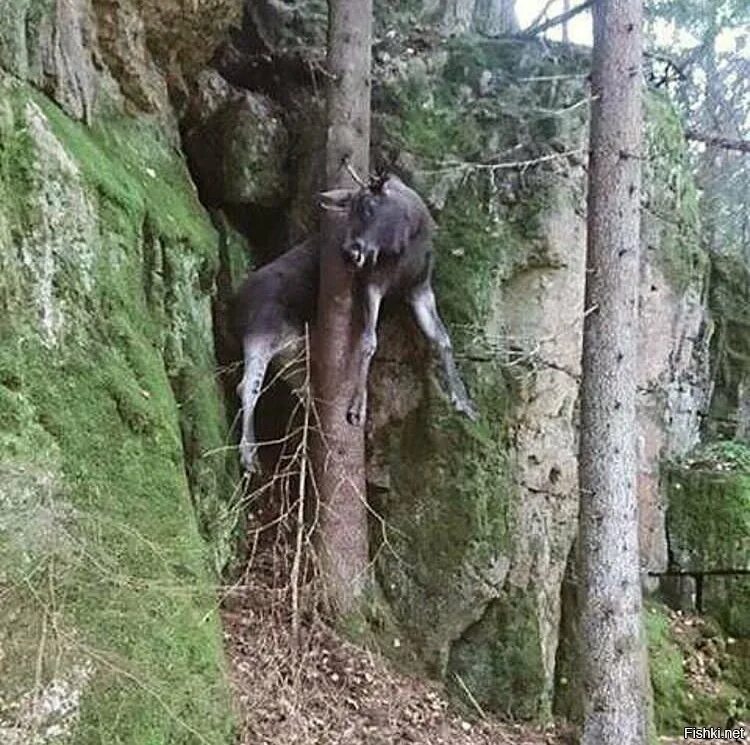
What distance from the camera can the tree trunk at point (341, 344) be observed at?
772 centimetres

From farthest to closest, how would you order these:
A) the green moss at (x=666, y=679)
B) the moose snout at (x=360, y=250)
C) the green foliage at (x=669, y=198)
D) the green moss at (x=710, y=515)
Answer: the green foliage at (x=669, y=198)
the green moss at (x=710, y=515)
the green moss at (x=666, y=679)
the moose snout at (x=360, y=250)

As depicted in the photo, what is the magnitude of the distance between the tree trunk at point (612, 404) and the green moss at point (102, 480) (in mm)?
3216

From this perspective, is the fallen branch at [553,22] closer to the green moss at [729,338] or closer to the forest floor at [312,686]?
the green moss at [729,338]

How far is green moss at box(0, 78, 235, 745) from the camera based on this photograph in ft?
14.5

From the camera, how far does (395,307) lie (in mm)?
8500

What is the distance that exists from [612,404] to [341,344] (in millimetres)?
2410

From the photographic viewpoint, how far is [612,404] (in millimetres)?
7402

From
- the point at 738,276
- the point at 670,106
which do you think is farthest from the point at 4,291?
the point at 738,276

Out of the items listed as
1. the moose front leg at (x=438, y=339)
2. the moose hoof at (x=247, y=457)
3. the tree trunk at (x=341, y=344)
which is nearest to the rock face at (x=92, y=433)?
the moose hoof at (x=247, y=457)

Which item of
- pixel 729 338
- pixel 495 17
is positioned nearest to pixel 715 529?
pixel 729 338

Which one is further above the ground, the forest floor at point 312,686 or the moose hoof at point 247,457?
the moose hoof at point 247,457

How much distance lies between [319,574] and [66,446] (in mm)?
3114

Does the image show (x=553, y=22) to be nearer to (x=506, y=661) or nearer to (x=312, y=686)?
(x=506, y=661)

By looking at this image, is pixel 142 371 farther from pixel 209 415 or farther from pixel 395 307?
pixel 395 307
